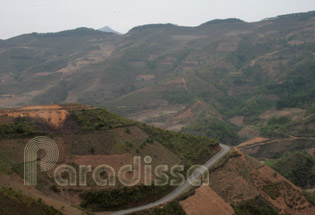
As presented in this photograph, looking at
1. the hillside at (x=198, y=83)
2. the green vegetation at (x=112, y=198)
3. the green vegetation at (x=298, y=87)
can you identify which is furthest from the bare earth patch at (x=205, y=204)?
the green vegetation at (x=298, y=87)

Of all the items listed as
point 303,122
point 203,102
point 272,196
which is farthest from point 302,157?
point 203,102

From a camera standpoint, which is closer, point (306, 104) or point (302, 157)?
point (302, 157)

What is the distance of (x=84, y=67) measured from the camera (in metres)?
177

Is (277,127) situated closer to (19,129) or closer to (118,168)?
(118,168)

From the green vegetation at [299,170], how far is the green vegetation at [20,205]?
41197mm

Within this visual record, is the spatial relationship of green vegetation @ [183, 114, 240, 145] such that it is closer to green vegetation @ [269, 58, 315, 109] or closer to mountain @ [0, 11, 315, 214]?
mountain @ [0, 11, 315, 214]

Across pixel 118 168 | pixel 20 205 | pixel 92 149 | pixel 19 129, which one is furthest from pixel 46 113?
pixel 20 205

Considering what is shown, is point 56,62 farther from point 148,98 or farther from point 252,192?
point 252,192

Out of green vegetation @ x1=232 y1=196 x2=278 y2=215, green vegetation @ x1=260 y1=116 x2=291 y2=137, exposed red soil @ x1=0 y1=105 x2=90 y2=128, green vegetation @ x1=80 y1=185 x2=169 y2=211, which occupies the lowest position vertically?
green vegetation @ x1=260 y1=116 x2=291 y2=137

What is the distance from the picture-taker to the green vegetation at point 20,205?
24328 mm

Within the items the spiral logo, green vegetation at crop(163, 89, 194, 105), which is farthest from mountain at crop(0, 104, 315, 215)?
green vegetation at crop(163, 89, 194, 105)

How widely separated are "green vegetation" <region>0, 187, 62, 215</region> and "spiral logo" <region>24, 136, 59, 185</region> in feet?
17.1

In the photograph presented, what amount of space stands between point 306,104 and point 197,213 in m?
87.1

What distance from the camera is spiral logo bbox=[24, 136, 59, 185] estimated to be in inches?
1291
